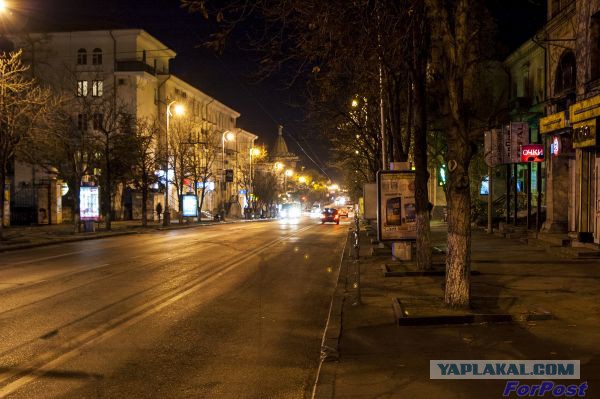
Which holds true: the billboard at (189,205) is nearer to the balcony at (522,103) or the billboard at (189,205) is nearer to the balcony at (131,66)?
the balcony at (131,66)

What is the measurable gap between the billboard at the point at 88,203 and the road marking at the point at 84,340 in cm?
2340

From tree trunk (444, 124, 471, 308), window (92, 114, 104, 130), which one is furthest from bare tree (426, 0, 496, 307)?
window (92, 114, 104, 130)

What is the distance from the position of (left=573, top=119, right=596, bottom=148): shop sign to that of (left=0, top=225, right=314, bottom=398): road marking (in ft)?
35.6

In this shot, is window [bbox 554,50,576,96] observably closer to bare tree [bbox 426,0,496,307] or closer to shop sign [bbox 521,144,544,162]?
shop sign [bbox 521,144,544,162]

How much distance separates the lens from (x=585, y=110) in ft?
55.2

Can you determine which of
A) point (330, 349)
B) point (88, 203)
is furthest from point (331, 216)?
point (330, 349)

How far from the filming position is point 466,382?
6.43 m

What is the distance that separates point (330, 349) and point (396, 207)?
906cm

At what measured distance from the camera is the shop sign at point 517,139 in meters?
23.5

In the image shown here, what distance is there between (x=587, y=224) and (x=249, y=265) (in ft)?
33.7

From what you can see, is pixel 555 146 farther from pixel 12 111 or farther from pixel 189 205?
pixel 189 205

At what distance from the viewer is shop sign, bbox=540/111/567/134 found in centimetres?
1933

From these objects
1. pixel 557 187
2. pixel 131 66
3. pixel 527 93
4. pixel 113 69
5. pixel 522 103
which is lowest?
pixel 557 187

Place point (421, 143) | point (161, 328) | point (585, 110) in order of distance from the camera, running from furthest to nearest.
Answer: point (585, 110), point (421, 143), point (161, 328)
